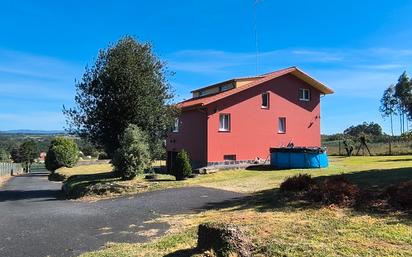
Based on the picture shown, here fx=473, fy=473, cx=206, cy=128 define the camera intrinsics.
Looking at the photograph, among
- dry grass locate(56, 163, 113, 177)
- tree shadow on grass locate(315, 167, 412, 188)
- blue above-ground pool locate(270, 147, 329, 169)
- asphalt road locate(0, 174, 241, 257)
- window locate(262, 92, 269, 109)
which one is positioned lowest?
asphalt road locate(0, 174, 241, 257)

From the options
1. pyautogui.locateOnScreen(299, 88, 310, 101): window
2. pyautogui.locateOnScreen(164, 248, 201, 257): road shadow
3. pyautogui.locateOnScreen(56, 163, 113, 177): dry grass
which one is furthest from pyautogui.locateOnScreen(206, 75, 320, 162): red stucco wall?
pyautogui.locateOnScreen(164, 248, 201, 257): road shadow

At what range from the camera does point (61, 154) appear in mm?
55312

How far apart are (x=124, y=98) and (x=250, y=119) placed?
949 cm

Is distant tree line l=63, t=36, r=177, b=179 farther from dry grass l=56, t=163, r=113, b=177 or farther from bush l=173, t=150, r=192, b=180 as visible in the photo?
dry grass l=56, t=163, r=113, b=177

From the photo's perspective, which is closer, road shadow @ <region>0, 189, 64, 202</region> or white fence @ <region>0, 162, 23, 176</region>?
road shadow @ <region>0, 189, 64, 202</region>

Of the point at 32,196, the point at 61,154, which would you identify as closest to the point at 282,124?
the point at 32,196

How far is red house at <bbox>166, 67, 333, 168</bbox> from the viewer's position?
93.0 ft

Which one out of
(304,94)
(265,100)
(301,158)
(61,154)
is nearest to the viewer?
(301,158)

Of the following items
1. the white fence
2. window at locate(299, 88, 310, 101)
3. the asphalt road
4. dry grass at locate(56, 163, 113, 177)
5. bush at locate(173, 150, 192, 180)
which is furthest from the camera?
the white fence

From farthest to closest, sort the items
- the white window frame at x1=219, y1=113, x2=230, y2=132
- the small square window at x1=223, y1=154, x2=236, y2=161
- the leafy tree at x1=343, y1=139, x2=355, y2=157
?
the leafy tree at x1=343, y1=139, x2=355, y2=157 < the white window frame at x1=219, y1=113, x2=230, y2=132 < the small square window at x1=223, y1=154, x2=236, y2=161

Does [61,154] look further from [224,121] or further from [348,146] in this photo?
[348,146]

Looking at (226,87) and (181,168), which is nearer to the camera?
(181,168)

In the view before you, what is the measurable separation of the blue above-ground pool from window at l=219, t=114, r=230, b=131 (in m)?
3.72

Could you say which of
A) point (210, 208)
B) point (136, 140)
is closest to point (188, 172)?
point (136, 140)
